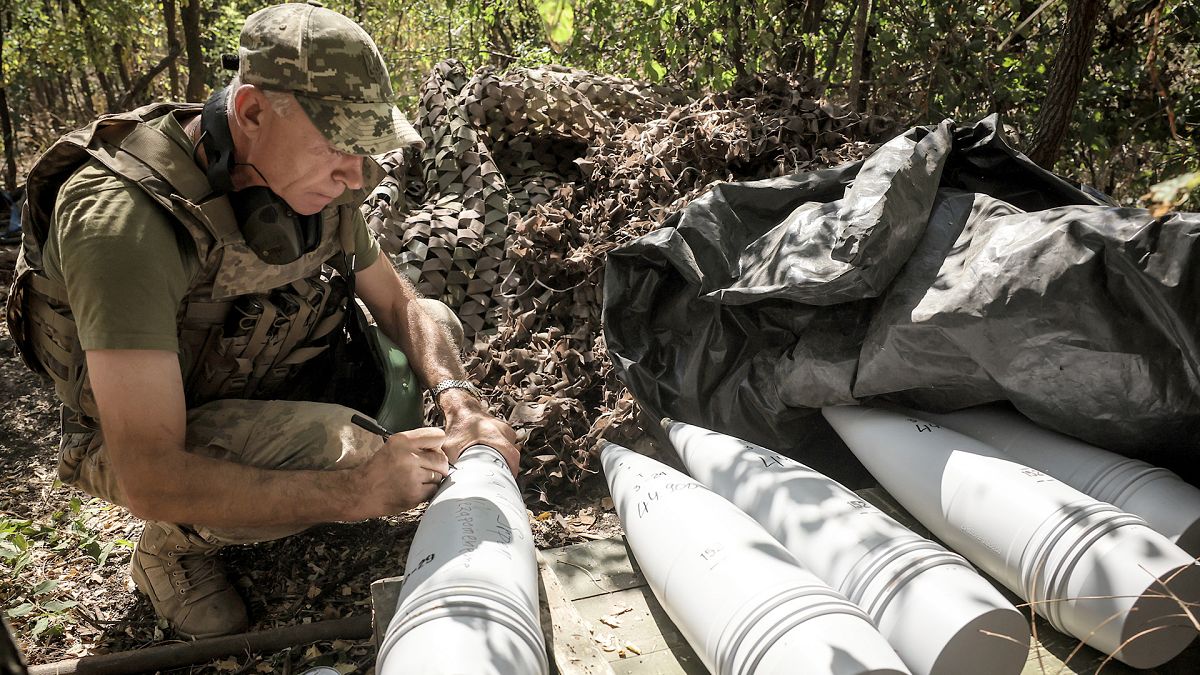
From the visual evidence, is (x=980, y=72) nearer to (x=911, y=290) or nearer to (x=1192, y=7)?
(x=1192, y=7)

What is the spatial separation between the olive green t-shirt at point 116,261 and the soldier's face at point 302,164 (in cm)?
28

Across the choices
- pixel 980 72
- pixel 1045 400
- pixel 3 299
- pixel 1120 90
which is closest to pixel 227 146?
pixel 1045 400

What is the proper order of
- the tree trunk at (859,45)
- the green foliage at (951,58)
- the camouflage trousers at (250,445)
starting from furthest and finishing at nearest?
the green foliage at (951,58), the tree trunk at (859,45), the camouflage trousers at (250,445)

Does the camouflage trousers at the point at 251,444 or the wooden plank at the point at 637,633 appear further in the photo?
the camouflage trousers at the point at 251,444

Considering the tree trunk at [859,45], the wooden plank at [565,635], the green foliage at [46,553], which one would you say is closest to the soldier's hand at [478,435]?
the wooden plank at [565,635]

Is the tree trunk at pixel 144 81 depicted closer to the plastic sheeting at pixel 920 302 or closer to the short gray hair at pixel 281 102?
the short gray hair at pixel 281 102

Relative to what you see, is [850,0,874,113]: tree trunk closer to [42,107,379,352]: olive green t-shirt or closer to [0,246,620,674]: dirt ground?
[0,246,620,674]: dirt ground

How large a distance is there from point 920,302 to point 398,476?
4.76 ft

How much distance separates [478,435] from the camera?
244 cm

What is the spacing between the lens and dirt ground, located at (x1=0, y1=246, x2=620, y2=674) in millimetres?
2420

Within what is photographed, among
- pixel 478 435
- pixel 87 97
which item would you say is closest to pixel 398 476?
pixel 478 435

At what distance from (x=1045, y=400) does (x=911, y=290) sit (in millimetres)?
443

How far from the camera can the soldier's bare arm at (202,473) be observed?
1.94m

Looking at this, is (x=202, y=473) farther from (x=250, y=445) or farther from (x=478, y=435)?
(x=478, y=435)
